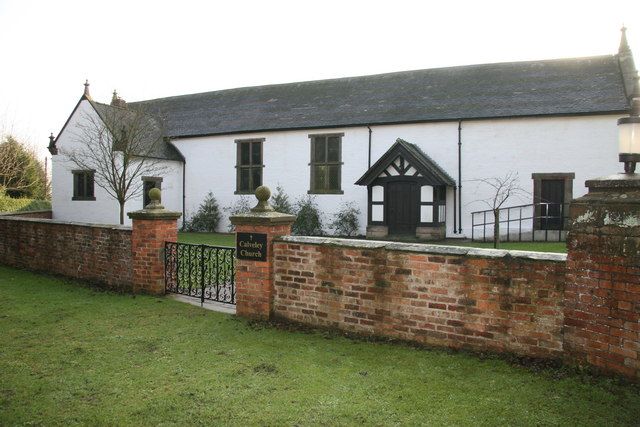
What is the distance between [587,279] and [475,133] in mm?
14439

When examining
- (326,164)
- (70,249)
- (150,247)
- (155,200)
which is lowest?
(70,249)

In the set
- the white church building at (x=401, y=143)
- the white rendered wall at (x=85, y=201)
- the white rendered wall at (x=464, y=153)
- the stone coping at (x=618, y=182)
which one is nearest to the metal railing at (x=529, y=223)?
the white church building at (x=401, y=143)

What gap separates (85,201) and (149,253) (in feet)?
52.9

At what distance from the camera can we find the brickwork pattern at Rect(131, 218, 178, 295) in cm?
832

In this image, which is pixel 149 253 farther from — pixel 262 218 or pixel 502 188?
pixel 502 188

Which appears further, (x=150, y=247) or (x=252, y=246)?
(x=150, y=247)

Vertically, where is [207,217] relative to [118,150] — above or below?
below

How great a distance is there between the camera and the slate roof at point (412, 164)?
17.0 m

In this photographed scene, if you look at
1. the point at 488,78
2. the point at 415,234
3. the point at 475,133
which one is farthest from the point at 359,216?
the point at 488,78

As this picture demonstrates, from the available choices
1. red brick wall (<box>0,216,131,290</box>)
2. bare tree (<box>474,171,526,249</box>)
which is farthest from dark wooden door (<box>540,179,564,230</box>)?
red brick wall (<box>0,216,131,290</box>)

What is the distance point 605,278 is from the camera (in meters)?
4.15

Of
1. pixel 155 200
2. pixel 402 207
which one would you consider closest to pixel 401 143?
pixel 402 207

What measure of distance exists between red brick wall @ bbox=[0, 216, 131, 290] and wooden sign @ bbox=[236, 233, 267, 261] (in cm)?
303

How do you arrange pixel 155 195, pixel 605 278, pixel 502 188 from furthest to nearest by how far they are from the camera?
pixel 502 188, pixel 155 195, pixel 605 278
